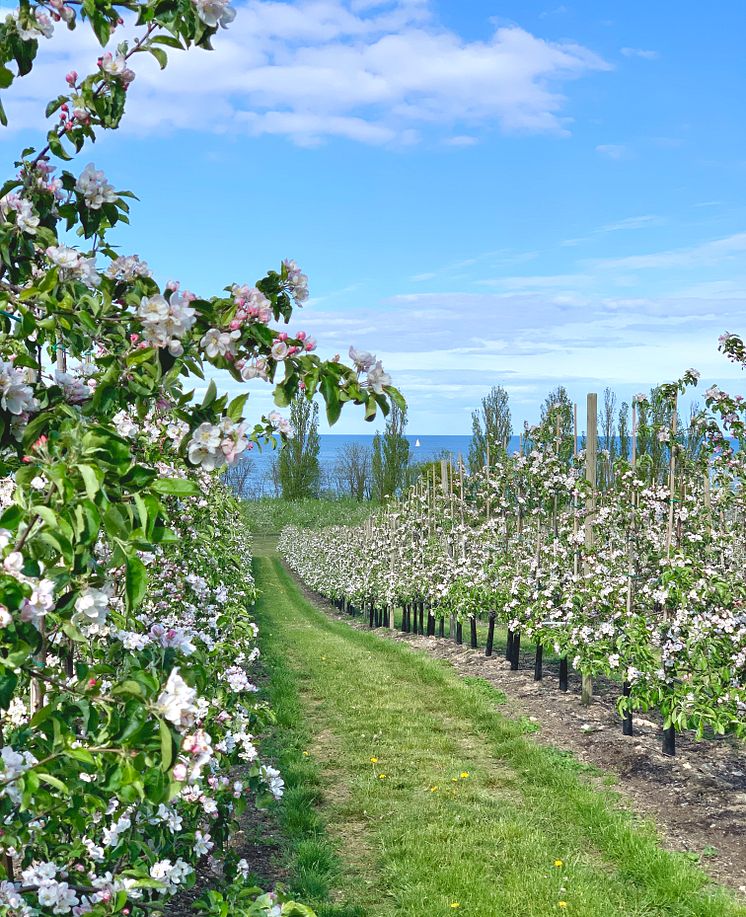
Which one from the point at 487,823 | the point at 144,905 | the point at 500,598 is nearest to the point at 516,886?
the point at 487,823

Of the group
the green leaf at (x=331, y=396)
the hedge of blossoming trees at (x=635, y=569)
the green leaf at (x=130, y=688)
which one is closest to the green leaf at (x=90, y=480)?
the green leaf at (x=130, y=688)

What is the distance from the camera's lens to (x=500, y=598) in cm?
1066

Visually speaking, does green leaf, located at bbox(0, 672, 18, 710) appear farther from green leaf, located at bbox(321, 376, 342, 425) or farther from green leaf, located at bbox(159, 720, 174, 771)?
green leaf, located at bbox(321, 376, 342, 425)

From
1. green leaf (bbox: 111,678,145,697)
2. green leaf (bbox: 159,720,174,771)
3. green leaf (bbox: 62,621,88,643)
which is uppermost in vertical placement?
green leaf (bbox: 62,621,88,643)

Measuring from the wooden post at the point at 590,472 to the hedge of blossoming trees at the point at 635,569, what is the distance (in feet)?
0.09

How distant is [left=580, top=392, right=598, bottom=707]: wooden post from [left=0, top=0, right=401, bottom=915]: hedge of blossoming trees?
6404 mm

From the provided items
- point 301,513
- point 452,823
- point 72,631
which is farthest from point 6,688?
point 301,513

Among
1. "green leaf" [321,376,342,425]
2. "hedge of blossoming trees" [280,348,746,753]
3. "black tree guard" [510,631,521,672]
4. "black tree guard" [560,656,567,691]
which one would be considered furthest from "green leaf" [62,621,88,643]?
"black tree guard" [510,631,521,672]

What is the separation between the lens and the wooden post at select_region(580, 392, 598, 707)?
8422 millimetres

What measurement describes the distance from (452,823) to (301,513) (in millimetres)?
34879

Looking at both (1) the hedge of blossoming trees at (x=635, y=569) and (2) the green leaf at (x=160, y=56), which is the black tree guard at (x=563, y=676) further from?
(2) the green leaf at (x=160, y=56)

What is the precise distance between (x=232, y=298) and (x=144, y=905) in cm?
236

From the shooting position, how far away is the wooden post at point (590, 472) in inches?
332

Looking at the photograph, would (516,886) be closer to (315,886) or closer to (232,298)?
(315,886)
